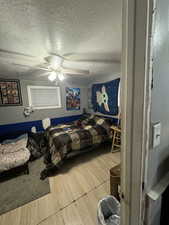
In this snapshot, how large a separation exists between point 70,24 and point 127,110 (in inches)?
42.4

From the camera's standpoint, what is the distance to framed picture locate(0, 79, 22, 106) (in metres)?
3.00

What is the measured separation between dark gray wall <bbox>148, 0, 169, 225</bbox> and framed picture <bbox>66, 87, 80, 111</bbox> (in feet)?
11.6

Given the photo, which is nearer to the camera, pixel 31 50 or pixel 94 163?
pixel 31 50

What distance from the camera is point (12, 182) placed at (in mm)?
1923

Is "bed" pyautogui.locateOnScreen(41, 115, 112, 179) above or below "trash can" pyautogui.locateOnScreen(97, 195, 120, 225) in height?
above

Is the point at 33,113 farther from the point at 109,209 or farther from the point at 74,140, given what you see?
the point at 109,209

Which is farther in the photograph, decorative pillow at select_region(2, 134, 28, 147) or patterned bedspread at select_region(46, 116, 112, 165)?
decorative pillow at select_region(2, 134, 28, 147)

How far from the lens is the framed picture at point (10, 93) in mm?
3002

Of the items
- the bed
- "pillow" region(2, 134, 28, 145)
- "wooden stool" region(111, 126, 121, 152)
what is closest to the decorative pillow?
"pillow" region(2, 134, 28, 145)

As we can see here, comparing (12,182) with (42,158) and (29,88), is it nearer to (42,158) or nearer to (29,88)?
(42,158)

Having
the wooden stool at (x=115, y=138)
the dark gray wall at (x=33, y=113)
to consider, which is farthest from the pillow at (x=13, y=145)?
the wooden stool at (x=115, y=138)

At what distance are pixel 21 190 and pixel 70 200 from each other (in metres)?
0.87

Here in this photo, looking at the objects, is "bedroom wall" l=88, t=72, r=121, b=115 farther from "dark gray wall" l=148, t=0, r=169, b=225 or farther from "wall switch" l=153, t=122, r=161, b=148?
"wall switch" l=153, t=122, r=161, b=148

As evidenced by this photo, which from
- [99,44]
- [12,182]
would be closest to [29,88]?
[12,182]
